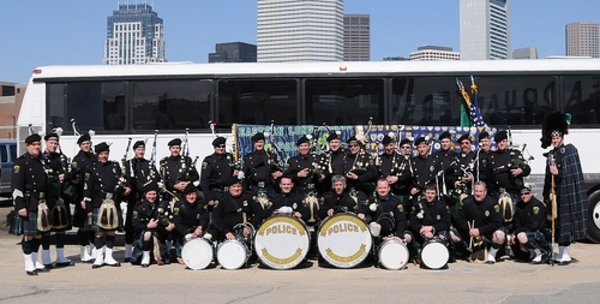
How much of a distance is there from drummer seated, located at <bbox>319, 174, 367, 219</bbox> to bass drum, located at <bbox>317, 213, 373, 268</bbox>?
67 centimetres

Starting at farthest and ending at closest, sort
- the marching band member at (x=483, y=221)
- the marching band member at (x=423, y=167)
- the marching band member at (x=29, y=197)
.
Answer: the marching band member at (x=423, y=167) < the marching band member at (x=483, y=221) < the marching band member at (x=29, y=197)

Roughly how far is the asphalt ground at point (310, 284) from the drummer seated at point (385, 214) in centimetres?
55

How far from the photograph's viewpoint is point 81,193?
12.1 meters

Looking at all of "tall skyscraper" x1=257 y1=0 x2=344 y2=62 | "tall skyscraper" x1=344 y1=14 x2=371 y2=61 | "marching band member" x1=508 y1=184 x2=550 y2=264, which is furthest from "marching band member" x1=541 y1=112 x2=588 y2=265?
"tall skyscraper" x1=344 y1=14 x2=371 y2=61

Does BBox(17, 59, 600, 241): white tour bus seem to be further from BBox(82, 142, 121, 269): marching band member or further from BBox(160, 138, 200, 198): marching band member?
BBox(82, 142, 121, 269): marching band member

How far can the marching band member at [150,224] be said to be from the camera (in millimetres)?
11828

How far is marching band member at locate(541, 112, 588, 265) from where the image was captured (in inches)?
458

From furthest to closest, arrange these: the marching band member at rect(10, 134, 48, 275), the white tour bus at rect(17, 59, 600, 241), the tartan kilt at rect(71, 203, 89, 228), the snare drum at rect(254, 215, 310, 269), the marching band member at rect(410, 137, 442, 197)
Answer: the white tour bus at rect(17, 59, 600, 241)
the marching band member at rect(410, 137, 442, 197)
the tartan kilt at rect(71, 203, 89, 228)
the snare drum at rect(254, 215, 310, 269)
the marching band member at rect(10, 134, 48, 275)

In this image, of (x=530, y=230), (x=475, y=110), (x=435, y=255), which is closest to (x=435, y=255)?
(x=435, y=255)

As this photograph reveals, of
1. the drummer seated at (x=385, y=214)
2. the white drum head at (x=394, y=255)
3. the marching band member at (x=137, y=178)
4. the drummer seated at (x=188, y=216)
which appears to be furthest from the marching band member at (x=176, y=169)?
the white drum head at (x=394, y=255)

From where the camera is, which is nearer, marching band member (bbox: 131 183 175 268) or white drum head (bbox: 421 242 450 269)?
white drum head (bbox: 421 242 450 269)

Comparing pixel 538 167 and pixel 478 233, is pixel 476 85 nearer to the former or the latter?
pixel 538 167

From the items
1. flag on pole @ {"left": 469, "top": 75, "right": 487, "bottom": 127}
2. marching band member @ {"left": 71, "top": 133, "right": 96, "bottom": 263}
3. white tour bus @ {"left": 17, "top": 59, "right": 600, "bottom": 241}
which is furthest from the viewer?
white tour bus @ {"left": 17, "top": 59, "right": 600, "bottom": 241}

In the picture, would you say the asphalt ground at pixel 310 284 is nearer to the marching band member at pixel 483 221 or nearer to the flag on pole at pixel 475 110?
the marching band member at pixel 483 221
